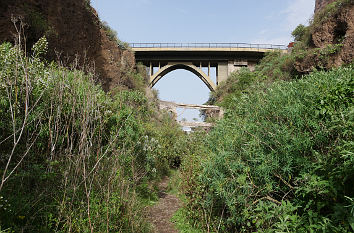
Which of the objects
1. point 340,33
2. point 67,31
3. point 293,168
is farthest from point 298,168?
point 340,33

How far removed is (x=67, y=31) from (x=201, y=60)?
22600mm

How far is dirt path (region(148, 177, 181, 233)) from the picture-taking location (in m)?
5.38

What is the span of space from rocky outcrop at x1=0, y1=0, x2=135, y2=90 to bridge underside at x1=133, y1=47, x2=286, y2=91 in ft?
44.5

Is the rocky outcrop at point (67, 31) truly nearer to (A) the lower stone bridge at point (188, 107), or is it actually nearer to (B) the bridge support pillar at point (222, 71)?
(A) the lower stone bridge at point (188, 107)

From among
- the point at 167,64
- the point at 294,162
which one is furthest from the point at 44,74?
the point at 167,64

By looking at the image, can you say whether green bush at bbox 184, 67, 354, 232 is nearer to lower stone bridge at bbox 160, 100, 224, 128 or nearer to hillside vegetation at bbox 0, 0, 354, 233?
hillside vegetation at bbox 0, 0, 354, 233

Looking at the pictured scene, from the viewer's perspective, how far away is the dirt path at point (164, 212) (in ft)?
17.7

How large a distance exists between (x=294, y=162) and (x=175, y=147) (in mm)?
9913

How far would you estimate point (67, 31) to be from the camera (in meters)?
11.3

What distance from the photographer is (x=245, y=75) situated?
2520 cm

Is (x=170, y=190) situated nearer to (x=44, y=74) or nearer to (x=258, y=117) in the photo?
(x=258, y=117)

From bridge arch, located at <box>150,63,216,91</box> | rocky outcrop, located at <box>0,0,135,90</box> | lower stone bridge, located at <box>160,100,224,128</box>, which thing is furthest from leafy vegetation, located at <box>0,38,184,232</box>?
bridge arch, located at <box>150,63,216,91</box>

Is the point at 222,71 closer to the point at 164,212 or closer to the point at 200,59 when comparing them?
the point at 200,59

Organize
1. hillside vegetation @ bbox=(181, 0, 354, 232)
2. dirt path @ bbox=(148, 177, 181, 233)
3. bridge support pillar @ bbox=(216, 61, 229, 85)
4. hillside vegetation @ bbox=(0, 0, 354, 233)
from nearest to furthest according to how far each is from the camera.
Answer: hillside vegetation @ bbox=(181, 0, 354, 232) → hillside vegetation @ bbox=(0, 0, 354, 233) → dirt path @ bbox=(148, 177, 181, 233) → bridge support pillar @ bbox=(216, 61, 229, 85)
